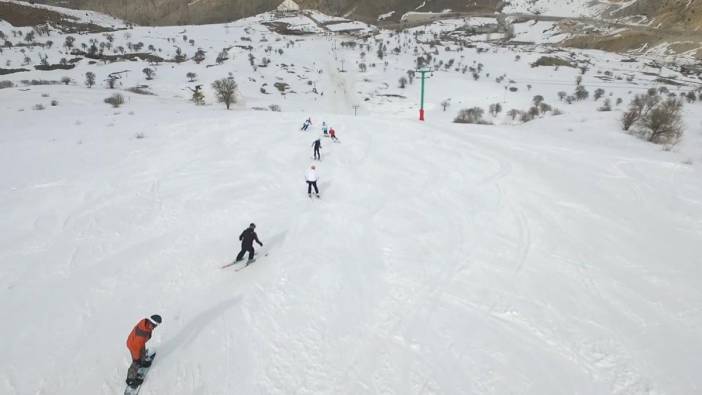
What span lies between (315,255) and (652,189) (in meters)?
12.9

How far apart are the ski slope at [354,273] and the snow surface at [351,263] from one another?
0.16ft

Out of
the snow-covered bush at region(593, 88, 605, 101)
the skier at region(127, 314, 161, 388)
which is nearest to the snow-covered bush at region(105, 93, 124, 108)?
the skier at region(127, 314, 161, 388)

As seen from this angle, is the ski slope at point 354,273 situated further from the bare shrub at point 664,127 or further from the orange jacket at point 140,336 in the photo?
the bare shrub at point 664,127

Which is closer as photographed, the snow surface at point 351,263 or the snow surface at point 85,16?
the snow surface at point 351,263

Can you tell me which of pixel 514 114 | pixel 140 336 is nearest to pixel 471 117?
pixel 514 114

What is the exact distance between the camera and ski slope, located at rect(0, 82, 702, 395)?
256 inches

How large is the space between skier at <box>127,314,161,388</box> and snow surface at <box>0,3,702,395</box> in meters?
0.32

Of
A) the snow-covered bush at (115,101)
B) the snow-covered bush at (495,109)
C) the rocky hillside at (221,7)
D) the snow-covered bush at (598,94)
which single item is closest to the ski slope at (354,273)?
the snow-covered bush at (115,101)

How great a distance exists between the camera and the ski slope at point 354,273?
6.50 meters

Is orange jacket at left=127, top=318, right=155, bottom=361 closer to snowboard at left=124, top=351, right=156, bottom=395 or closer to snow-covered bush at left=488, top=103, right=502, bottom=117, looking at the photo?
snowboard at left=124, top=351, right=156, bottom=395

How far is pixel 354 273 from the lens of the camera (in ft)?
29.5

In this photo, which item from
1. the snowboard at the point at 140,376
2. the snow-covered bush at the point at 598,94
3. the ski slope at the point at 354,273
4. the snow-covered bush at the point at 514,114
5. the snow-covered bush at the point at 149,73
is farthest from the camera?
the snow-covered bush at the point at 149,73

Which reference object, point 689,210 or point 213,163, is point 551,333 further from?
point 213,163

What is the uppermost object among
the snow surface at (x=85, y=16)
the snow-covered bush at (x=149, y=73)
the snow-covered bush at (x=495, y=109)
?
the snow surface at (x=85, y=16)
